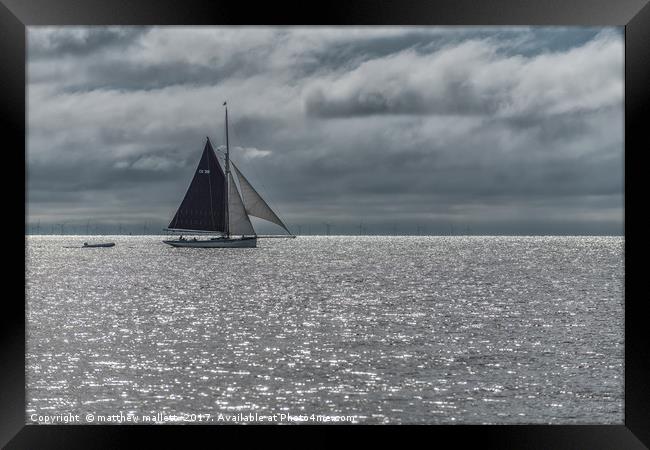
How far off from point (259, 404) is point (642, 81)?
9616 mm

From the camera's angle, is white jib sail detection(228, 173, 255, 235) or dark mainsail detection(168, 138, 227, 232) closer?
dark mainsail detection(168, 138, 227, 232)

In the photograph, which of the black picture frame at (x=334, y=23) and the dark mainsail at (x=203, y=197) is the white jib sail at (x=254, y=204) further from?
the black picture frame at (x=334, y=23)

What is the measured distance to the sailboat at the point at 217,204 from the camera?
60625mm

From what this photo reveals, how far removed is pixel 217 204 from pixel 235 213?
2.14 meters

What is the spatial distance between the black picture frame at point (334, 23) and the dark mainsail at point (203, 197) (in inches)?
2197

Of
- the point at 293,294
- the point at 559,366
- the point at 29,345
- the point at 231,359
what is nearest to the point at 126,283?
the point at 293,294

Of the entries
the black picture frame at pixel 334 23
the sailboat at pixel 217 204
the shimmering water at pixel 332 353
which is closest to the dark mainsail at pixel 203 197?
the sailboat at pixel 217 204

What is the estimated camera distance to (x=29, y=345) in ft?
66.8

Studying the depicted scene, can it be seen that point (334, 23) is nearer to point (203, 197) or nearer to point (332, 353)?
point (332, 353)

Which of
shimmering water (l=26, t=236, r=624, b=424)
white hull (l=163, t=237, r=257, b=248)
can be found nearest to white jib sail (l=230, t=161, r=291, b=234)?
white hull (l=163, t=237, r=257, b=248)

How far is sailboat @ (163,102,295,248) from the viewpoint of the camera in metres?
60.6

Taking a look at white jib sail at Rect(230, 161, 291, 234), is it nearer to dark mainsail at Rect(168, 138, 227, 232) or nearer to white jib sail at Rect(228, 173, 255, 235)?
white jib sail at Rect(228, 173, 255, 235)

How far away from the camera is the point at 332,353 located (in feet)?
60.7

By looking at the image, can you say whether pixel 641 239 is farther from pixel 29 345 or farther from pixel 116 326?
pixel 116 326
